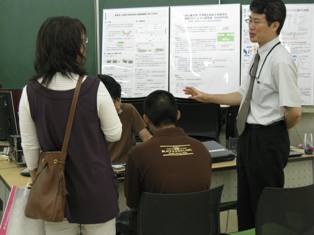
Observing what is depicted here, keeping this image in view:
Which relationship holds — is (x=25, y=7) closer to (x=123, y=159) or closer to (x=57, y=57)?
(x=123, y=159)

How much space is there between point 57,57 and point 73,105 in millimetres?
196

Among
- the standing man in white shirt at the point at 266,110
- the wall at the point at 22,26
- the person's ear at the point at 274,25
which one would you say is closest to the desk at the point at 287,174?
the standing man in white shirt at the point at 266,110

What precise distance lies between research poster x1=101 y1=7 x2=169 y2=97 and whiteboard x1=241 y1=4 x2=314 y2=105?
0.77 m

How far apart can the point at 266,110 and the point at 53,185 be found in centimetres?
129

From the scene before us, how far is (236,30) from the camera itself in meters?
4.43

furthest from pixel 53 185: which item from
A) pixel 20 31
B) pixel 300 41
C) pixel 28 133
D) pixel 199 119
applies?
pixel 300 41

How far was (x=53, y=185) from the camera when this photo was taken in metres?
1.73

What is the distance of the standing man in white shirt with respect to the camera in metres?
2.43

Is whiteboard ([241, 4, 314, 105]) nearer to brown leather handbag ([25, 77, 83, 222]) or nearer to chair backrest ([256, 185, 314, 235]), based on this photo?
chair backrest ([256, 185, 314, 235])

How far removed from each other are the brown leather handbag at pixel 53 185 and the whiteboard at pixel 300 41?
301cm

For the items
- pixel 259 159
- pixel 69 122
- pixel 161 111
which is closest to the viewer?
pixel 69 122

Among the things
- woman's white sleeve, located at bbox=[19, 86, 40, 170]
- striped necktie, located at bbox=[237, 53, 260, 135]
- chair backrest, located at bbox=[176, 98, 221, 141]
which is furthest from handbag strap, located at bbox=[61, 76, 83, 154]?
chair backrest, located at bbox=[176, 98, 221, 141]

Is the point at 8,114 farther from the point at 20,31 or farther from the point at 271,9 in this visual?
the point at 271,9

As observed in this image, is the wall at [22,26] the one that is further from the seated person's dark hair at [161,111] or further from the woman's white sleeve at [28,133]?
the woman's white sleeve at [28,133]
